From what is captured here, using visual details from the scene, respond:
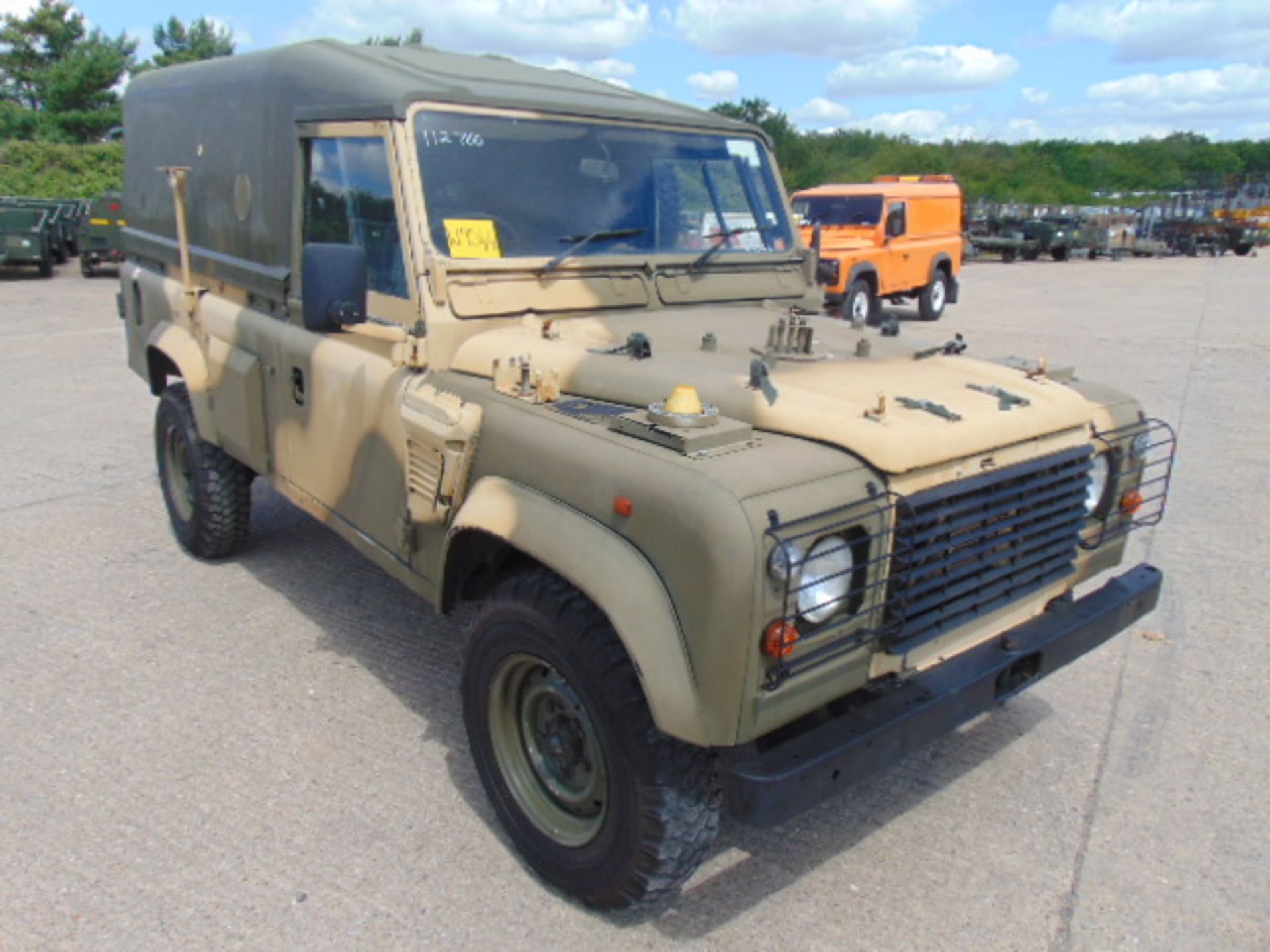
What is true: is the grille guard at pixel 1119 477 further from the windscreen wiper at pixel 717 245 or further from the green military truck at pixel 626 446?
the windscreen wiper at pixel 717 245

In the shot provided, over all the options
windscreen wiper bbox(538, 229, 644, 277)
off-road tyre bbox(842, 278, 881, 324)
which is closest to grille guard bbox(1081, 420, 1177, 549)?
windscreen wiper bbox(538, 229, 644, 277)

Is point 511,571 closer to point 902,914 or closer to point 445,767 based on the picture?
point 445,767

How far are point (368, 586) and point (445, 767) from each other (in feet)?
5.42

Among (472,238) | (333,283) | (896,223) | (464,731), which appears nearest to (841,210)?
(896,223)

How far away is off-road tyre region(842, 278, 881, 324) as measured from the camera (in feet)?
49.3

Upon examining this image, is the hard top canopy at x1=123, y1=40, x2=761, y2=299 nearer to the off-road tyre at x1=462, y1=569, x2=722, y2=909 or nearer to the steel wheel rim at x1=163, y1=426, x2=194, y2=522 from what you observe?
the steel wheel rim at x1=163, y1=426, x2=194, y2=522

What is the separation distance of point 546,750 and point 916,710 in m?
1.02

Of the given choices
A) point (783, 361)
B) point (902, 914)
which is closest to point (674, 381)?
point (783, 361)

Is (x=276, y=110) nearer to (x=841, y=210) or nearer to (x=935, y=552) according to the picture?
(x=935, y=552)

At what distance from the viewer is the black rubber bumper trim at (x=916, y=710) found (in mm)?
2240

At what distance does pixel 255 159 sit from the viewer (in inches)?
167

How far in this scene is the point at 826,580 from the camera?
216cm

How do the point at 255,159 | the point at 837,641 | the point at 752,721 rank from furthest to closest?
the point at 255,159 → the point at 837,641 → the point at 752,721

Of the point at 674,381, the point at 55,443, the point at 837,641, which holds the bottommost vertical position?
the point at 55,443
